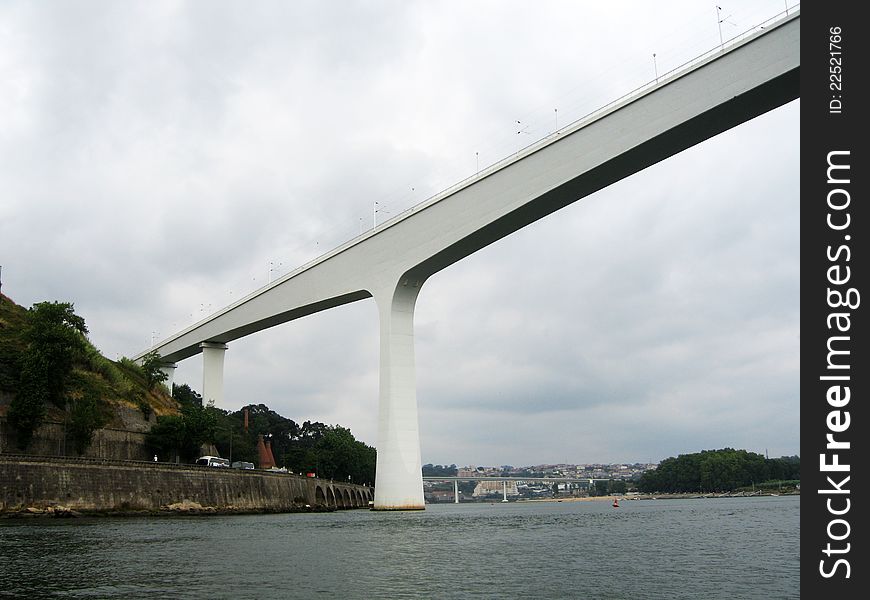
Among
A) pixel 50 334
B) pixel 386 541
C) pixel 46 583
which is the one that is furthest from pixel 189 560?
pixel 50 334

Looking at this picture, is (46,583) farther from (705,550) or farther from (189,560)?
(705,550)

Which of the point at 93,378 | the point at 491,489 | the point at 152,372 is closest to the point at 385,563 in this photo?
the point at 93,378

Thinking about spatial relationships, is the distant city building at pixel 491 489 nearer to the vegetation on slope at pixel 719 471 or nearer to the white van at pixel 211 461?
the vegetation on slope at pixel 719 471

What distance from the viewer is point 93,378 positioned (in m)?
42.6

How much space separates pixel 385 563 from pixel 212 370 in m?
43.3

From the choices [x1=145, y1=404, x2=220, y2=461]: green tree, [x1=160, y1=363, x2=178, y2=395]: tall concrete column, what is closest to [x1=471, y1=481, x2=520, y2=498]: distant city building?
[x1=160, y1=363, x2=178, y2=395]: tall concrete column

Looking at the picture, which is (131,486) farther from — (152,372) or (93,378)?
(152,372)

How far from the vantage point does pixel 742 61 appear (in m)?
23.3

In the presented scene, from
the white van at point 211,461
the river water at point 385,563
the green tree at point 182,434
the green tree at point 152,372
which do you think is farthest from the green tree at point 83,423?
the green tree at point 152,372

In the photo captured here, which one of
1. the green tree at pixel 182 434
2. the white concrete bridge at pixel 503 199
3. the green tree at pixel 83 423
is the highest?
the white concrete bridge at pixel 503 199

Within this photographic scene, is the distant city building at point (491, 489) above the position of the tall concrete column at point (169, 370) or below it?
below

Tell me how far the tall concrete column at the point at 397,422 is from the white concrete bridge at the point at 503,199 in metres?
0.05

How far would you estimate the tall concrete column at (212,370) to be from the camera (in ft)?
185
